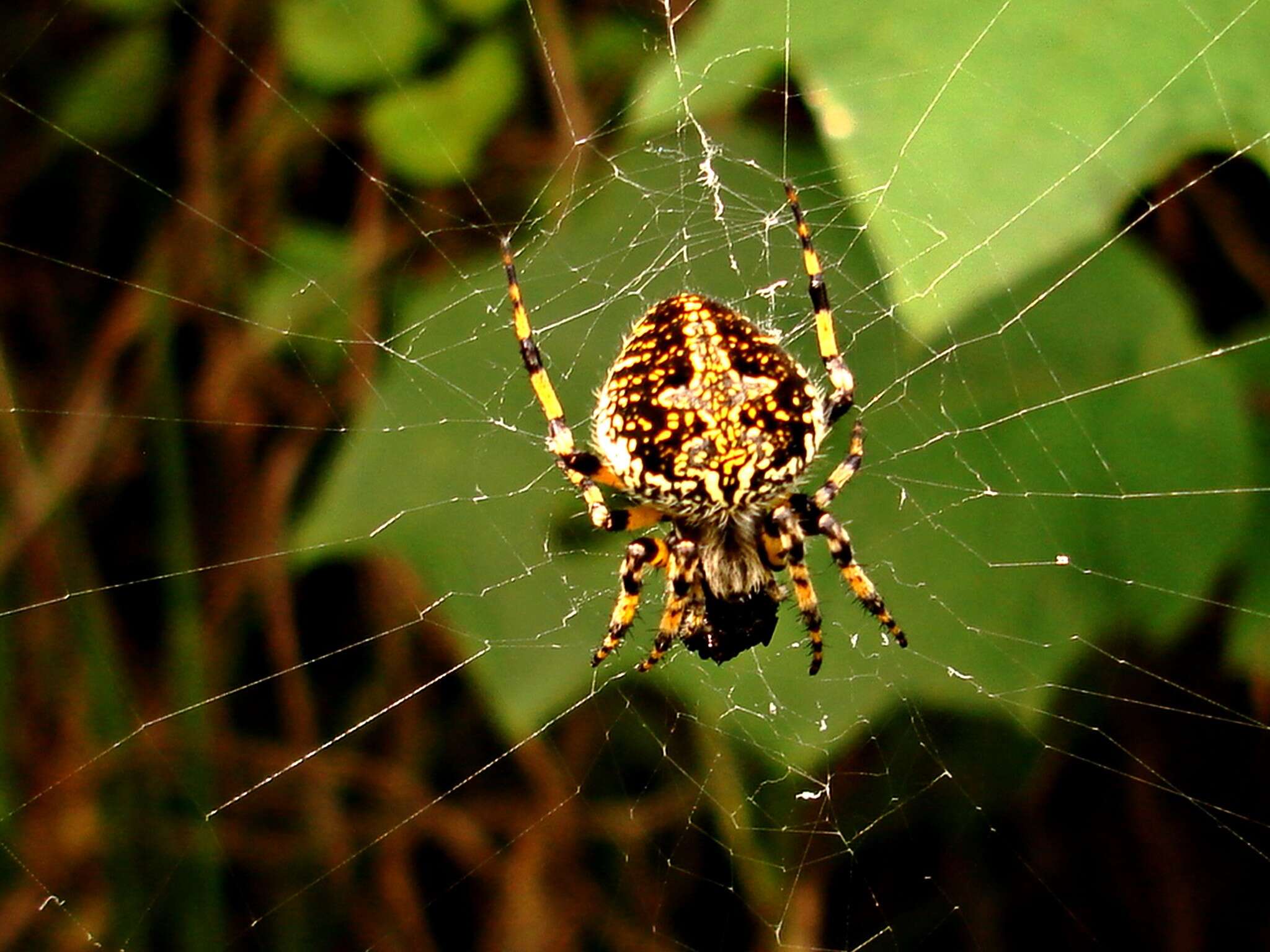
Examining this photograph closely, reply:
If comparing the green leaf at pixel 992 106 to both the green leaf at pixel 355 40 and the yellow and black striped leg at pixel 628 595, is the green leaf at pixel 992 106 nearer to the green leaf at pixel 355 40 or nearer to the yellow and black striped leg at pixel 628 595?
the yellow and black striped leg at pixel 628 595

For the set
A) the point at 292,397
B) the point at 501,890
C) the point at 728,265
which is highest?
the point at 292,397

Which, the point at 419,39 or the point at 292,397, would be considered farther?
the point at 292,397

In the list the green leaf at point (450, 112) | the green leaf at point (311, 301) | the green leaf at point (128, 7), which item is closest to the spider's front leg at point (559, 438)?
the green leaf at point (450, 112)

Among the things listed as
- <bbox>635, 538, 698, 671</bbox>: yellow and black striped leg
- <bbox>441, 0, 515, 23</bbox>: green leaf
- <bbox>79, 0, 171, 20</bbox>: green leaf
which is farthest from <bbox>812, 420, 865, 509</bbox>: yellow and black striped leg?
<bbox>79, 0, 171, 20</bbox>: green leaf

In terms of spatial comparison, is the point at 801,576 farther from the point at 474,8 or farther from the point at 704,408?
the point at 474,8

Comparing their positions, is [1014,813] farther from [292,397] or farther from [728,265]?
[292,397]

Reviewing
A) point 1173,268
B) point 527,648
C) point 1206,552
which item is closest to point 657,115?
point 527,648
